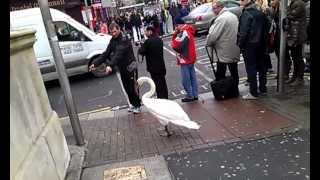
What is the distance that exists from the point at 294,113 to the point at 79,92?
6.82m

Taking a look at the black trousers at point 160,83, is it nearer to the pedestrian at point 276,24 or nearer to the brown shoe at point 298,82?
the pedestrian at point 276,24

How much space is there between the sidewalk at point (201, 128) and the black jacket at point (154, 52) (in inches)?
35.6

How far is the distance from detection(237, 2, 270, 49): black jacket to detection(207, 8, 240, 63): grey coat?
1.19 ft

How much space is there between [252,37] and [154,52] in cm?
181

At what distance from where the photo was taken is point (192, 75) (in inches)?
353

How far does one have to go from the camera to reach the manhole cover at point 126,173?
17.8ft

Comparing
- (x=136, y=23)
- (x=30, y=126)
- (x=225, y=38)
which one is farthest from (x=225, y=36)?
(x=136, y=23)

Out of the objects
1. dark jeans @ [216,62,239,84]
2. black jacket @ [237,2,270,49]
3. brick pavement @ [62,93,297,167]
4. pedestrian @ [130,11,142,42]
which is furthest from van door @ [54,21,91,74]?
pedestrian @ [130,11,142,42]

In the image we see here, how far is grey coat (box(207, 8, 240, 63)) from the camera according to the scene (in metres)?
8.48

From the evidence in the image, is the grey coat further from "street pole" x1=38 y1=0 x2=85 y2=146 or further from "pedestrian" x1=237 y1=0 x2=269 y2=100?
"street pole" x1=38 y1=0 x2=85 y2=146

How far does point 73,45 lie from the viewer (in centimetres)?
1398

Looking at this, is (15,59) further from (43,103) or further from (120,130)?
(120,130)

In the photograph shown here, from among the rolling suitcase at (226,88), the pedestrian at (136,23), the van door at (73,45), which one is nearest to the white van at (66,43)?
the van door at (73,45)

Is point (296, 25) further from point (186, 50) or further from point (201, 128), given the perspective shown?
point (201, 128)
